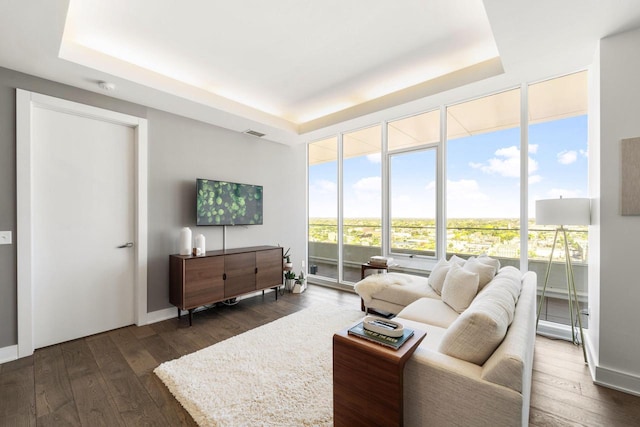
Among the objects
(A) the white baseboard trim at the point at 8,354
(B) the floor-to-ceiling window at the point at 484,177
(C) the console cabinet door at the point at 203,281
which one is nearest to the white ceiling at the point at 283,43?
(B) the floor-to-ceiling window at the point at 484,177

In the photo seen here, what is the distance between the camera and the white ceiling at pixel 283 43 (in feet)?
6.43

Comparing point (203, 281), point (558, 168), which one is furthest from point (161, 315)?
point (558, 168)

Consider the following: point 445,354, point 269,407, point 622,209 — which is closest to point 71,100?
point 269,407

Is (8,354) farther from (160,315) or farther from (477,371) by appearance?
(477,371)

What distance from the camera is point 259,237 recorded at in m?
4.46

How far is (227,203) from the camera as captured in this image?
387cm

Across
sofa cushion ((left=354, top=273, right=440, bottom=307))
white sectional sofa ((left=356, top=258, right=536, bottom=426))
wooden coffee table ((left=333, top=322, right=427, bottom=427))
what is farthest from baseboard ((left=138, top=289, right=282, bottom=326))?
white sectional sofa ((left=356, top=258, right=536, bottom=426))

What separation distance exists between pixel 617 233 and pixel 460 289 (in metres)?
1.18

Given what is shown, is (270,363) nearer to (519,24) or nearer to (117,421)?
(117,421)

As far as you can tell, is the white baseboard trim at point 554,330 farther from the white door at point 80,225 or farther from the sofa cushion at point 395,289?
the white door at point 80,225

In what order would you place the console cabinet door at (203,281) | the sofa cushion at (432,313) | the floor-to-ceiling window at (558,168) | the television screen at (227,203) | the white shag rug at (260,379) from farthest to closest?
1. the television screen at (227,203)
2. the console cabinet door at (203,281)
3. the floor-to-ceiling window at (558,168)
4. the sofa cushion at (432,313)
5. the white shag rug at (260,379)

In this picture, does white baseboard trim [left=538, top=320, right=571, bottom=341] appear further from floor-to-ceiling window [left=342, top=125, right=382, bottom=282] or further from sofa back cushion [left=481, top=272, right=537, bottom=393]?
floor-to-ceiling window [left=342, top=125, right=382, bottom=282]

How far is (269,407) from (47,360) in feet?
7.01

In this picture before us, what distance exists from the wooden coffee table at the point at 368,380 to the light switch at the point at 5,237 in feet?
9.77
